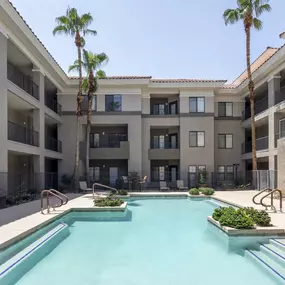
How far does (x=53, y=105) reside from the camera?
26859 mm

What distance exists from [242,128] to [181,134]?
6125mm

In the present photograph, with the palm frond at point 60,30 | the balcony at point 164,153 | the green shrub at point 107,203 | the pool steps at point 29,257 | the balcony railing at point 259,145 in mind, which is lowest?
the pool steps at point 29,257

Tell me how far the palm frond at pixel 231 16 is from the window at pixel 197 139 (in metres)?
9.74

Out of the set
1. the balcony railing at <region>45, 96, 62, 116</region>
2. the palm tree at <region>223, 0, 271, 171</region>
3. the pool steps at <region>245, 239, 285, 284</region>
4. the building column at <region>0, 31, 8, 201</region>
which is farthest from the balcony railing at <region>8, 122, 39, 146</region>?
the palm tree at <region>223, 0, 271, 171</region>

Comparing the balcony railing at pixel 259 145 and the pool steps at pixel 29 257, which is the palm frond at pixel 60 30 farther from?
the balcony railing at pixel 259 145

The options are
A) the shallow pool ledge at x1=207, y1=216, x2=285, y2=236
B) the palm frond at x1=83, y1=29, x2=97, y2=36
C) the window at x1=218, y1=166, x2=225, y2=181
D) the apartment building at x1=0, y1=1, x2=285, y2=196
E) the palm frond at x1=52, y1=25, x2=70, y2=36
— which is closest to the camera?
the shallow pool ledge at x1=207, y1=216, x2=285, y2=236

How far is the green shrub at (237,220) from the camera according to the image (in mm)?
9802

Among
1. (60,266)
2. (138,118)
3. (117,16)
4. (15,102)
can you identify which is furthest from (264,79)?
(60,266)

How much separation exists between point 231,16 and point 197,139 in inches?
420

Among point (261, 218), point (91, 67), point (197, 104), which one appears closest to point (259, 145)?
point (197, 104)

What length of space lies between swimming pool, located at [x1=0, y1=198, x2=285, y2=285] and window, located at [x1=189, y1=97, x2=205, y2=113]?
55.1ft

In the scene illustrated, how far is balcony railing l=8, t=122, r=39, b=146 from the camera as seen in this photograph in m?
19.1

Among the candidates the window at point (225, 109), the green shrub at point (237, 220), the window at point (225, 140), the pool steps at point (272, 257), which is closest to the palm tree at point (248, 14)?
the window at point (225, 140)

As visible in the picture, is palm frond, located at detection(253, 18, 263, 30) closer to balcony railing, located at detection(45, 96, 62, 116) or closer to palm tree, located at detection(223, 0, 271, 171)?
palm tree, located at detection(223, 0, 271, 171)
